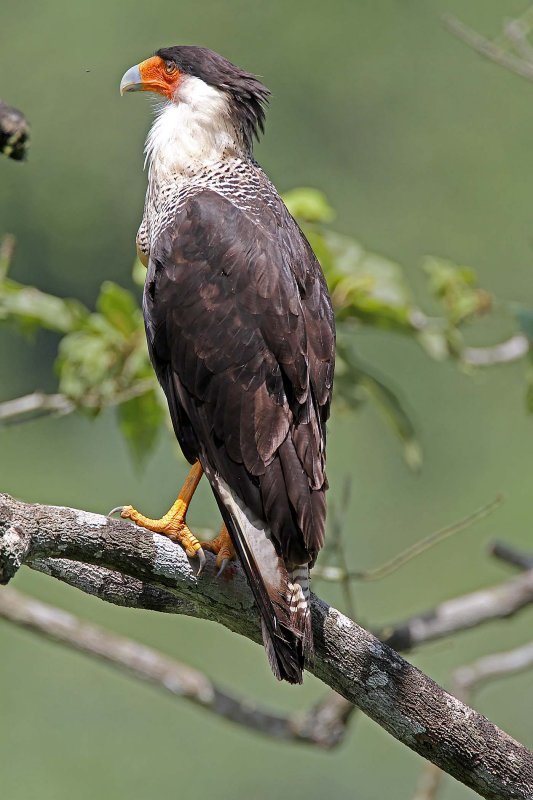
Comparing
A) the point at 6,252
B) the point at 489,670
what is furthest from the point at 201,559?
the point at 489,670

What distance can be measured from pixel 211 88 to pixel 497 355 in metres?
1.46

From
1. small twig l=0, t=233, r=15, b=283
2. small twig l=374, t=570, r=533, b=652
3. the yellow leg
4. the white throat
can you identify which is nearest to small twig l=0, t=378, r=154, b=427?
small twig l=0, t=233, r=15, b=283

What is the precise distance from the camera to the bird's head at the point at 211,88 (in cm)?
392

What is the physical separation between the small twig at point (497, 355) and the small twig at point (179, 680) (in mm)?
1277

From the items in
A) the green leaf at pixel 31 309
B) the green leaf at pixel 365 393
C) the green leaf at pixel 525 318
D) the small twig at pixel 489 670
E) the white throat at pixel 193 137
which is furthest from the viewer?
the small twig at pixel 489 670

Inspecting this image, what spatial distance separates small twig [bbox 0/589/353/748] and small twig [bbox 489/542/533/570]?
2.34 feet

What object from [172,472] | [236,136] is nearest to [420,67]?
[172,472]

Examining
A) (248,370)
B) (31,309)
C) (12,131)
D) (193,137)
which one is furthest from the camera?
(31,309)

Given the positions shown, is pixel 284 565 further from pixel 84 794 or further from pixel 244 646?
pixel 244 646

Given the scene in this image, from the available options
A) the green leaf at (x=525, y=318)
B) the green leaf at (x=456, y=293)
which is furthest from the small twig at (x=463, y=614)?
the green leaf at (x=525, y=318)

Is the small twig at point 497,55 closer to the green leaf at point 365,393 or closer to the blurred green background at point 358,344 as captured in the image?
the green leaf at point 365,393

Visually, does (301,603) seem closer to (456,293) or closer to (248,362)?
(248,362)

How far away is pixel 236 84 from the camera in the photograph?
3.94m

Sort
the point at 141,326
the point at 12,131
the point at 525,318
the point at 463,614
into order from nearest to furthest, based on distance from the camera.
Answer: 1. the point at 12,131
2. the point at 525,318
3. the point at 141,326
4. the point at 463,614
